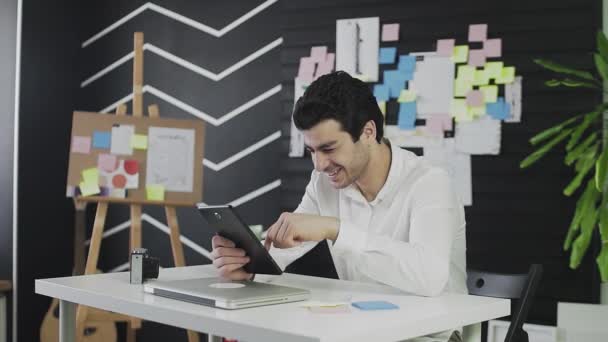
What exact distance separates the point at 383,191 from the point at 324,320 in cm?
82

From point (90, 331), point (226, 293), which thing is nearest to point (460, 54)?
point (226, 293)

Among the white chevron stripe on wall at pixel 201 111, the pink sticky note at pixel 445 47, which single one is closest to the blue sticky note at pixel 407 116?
the pink sticky note at pixel 445 47

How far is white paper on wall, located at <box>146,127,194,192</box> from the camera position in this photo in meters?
3.80

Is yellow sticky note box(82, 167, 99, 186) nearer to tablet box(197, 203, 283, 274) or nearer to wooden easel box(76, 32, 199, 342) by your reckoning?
wooden easel box(76, 32, 199, 342)

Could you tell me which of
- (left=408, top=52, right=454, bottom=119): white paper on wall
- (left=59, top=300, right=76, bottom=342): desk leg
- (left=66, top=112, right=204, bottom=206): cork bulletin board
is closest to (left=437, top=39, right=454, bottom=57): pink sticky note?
(left=408, top=52, right=454, bottom=119): white paper on wall

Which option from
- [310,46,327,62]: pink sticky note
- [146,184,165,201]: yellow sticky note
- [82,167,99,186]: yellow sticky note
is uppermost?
[310,46,327,62]: pink sticky note

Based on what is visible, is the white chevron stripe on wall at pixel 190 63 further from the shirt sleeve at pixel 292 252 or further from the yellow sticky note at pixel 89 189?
the shirt sleeve at pixel 292 252

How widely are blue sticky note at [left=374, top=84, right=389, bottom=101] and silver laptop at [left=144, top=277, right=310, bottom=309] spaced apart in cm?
195

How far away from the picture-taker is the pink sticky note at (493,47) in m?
3.38

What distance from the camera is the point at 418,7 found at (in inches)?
142

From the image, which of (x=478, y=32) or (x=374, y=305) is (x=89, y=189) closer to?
(x=478, y=32)

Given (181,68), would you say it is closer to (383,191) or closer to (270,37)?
(270,37)

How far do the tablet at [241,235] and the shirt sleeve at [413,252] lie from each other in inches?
7.5

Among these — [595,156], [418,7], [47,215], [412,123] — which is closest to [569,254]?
[595,156]
